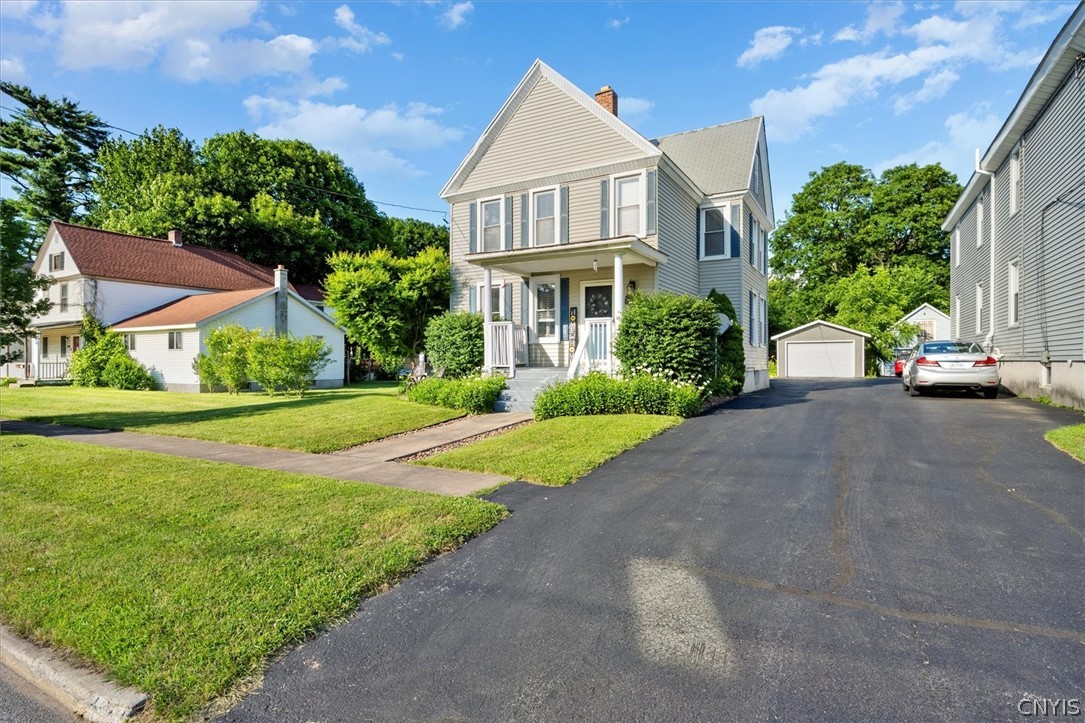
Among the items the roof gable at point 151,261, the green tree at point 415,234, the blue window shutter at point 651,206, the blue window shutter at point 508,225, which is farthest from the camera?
the green tree at point 415,234

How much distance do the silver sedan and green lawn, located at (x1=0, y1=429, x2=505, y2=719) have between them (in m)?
12.5

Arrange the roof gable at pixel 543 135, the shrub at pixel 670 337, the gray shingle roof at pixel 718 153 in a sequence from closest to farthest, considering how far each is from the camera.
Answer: the shrub at pixel 670 337
the roof gable at pixel 543 135
the gray shingle roof at pixel 718 153

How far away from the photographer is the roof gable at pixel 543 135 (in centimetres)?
1527

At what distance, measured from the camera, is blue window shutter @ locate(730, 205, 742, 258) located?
1805 cm

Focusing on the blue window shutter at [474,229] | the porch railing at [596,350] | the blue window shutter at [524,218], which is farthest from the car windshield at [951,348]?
the blue window shutter at [474,229]

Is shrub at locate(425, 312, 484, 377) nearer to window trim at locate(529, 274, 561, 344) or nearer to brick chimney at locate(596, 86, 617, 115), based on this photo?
window trim at locate(529, 274, 561, 344)

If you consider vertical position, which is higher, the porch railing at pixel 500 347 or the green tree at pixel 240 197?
the green tree at pixel 240 197

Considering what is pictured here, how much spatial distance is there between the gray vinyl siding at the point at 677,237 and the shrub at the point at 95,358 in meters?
22.9

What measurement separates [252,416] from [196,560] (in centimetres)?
965

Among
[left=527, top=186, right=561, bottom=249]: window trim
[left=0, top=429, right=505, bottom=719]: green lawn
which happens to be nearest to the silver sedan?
[left=527, top=186, right=561, bottom=249]: window trim

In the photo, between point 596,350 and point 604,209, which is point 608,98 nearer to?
point 604,209

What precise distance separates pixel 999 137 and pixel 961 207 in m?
6.51

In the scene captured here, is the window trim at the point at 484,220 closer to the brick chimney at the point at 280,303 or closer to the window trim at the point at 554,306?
the window trim at the point at 554,306

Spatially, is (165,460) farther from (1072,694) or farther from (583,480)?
(1072,694)
